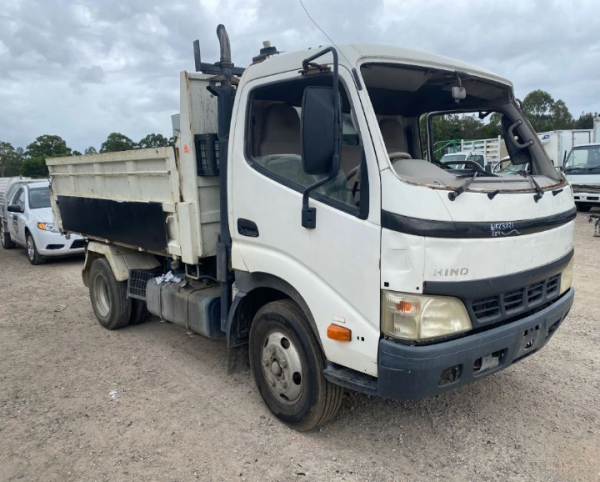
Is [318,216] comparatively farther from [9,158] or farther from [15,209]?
[9,158]

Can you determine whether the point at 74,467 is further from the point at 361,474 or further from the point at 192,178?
the point at 192,178

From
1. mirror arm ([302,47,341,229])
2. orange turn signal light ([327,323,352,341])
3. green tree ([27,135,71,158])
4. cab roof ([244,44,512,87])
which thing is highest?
green tree ([27,135,71,158])

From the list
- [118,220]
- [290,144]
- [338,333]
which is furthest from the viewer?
[118,220]

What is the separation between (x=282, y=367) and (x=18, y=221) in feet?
33.1

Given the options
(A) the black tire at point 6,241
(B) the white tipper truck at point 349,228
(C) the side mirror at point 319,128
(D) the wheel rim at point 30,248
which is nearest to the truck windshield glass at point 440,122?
(B) the white tipper truck at point 349,228

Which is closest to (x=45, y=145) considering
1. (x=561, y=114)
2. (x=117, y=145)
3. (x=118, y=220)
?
(x=117, y=145)

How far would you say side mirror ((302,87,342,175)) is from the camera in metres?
2.68

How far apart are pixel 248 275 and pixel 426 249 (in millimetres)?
1545

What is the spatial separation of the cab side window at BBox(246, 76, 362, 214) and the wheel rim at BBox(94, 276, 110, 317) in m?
3.40

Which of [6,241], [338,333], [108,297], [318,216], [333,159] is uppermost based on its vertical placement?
[333,159]

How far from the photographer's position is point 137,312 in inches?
236

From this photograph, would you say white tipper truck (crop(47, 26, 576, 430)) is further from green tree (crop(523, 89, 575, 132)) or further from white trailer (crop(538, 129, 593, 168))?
green tree (crop(523, 89, 575, 132))

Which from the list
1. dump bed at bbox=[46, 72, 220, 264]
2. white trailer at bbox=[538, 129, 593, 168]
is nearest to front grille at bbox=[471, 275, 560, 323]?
dump bed at bbox=[46, 72, 220, 264]

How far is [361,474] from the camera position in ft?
10.0
